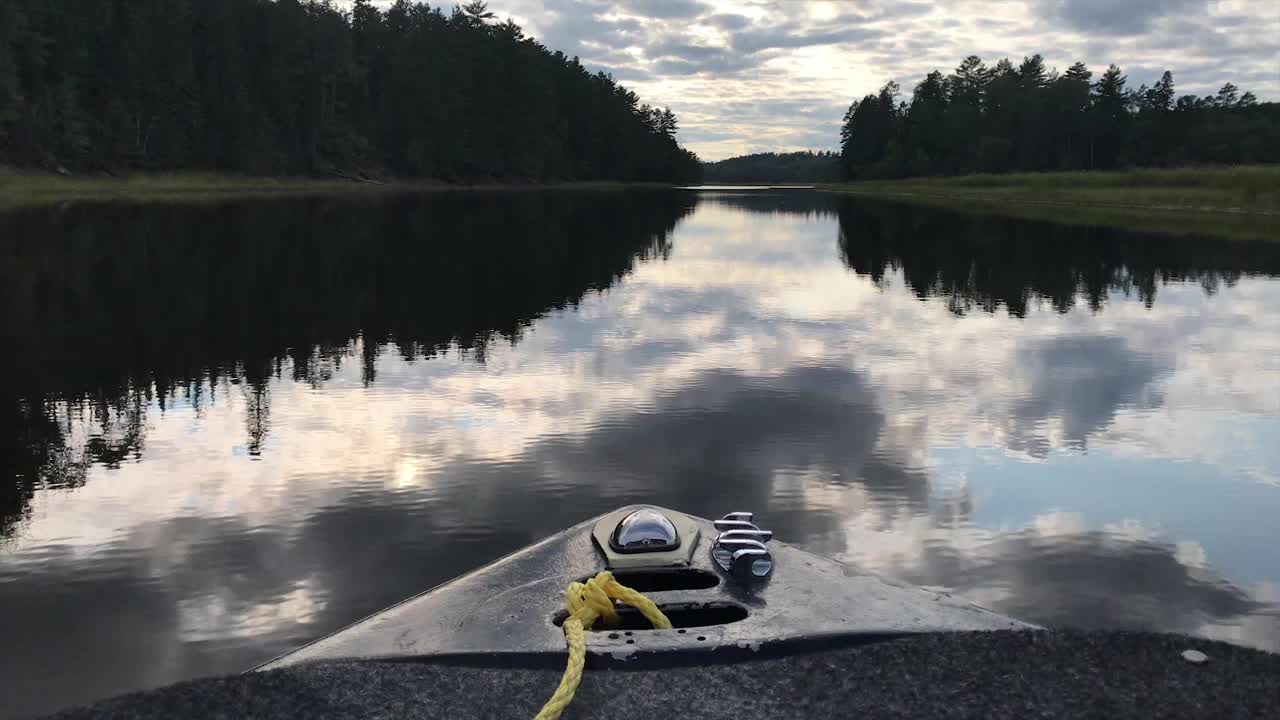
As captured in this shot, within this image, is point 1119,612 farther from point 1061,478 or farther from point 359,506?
point 359,506

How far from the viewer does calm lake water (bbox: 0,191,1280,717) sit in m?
6.18

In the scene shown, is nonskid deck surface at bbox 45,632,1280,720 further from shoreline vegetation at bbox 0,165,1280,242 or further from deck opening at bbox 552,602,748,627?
shoreline vegetation at bbox 0,165,1280,242

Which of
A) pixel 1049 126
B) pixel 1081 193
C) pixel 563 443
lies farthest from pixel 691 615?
pixel 1049 126

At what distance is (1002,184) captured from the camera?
99.1 metres

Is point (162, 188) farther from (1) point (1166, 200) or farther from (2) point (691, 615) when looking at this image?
(2) point (691, 615)

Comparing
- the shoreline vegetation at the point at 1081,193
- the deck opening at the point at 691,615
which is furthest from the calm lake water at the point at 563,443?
the shoreline vegetation at the point at 1081,193

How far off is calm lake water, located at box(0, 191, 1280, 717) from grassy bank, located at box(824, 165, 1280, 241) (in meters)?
28.5

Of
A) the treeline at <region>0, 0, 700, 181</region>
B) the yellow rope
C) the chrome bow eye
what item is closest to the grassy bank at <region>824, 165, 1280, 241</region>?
the chrome bow eye

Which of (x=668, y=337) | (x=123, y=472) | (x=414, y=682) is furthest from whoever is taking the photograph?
(x=668, y=337)

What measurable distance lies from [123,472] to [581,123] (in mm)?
155517

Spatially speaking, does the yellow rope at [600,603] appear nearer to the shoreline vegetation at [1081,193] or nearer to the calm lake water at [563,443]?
the calm lake water at [563,443]

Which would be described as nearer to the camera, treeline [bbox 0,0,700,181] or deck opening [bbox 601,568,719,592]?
deck opening [bbox 601,568,719,592]

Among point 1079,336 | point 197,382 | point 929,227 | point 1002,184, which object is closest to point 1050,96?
point 1002,184

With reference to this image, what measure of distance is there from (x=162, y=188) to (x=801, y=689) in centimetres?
8164
